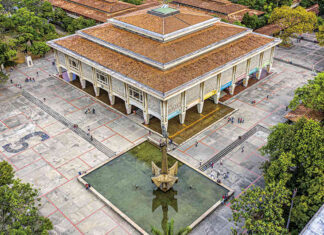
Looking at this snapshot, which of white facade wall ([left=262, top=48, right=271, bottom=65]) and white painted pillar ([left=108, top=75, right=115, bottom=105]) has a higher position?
white facade wall ([left=262, top=48, right=271, bottom=65])

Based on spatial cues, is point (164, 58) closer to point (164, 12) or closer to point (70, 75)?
point (164, 12)

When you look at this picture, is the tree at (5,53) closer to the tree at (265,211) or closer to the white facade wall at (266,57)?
the white facade wall at (266,57)

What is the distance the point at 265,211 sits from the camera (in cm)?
3225

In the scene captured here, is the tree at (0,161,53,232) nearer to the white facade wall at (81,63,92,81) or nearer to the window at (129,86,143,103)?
the window at (129,86,143,103)

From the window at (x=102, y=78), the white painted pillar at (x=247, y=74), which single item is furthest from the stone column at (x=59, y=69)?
the white painted pillar at (x=247, y=74)

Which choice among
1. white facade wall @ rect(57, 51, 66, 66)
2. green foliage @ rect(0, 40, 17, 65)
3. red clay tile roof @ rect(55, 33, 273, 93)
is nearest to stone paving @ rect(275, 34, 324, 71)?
red clay tile roof @ rect(55, 33, 273, 93)

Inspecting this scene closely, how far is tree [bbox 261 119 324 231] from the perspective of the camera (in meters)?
34.7

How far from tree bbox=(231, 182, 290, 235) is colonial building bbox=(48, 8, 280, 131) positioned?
21.6 m

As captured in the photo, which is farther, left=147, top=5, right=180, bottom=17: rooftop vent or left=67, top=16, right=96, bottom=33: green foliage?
left=67, top=16, right=96, bottom=33: green foliage

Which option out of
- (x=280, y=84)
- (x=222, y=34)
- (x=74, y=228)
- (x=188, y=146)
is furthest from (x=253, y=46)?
(x=74, y=228)

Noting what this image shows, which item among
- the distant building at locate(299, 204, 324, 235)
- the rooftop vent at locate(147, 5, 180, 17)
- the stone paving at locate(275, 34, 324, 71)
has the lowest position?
the stone paving at locate(275, 34, 324, 71)

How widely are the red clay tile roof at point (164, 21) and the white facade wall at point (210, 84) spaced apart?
11.8m

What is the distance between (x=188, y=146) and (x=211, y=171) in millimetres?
6761

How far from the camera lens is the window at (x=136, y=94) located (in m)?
54.8
